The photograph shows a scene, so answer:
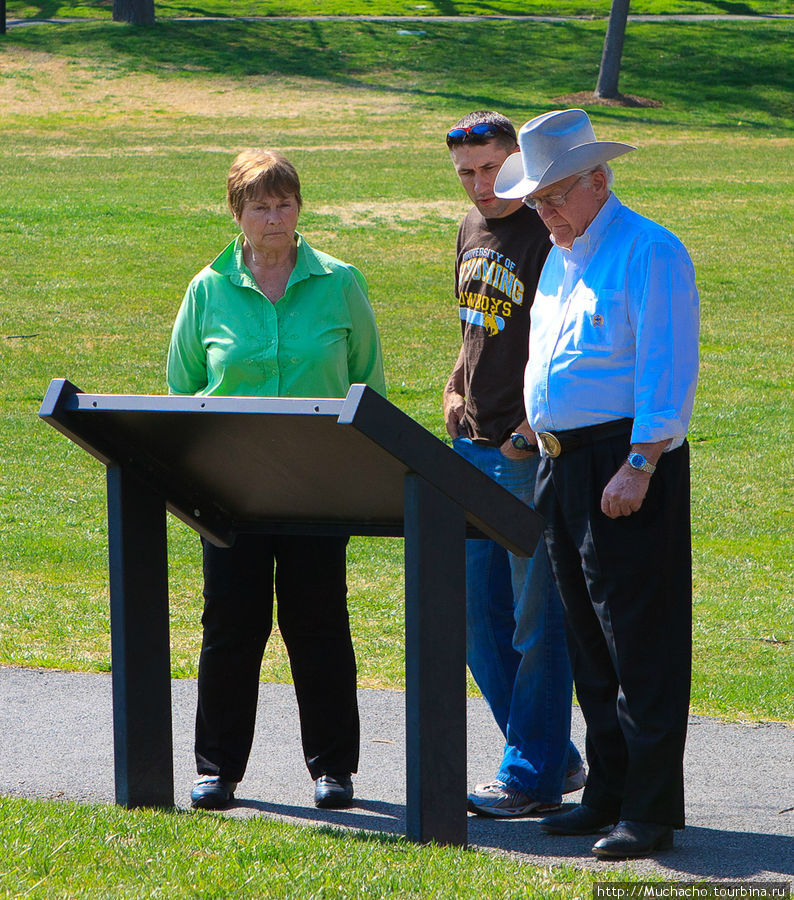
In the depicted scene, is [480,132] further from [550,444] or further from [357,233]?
[357,233]

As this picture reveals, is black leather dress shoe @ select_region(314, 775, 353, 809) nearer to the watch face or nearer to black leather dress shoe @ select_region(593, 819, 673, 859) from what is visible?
black leather dress shoe @ select_region(593, 819, 673, 859)

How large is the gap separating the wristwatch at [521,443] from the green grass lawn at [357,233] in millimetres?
1269

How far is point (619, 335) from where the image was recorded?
342 cm

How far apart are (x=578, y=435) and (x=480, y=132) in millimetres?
1073

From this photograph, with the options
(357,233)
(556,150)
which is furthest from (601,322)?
(357,233)

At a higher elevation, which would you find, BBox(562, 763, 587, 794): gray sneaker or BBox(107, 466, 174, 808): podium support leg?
BBox(107, 466, 174, 808): podium support leg

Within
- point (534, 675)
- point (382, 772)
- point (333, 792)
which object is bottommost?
point (382, 772)

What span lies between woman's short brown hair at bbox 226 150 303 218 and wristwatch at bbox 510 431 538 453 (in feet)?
3.23

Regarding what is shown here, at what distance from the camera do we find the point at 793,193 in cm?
2205

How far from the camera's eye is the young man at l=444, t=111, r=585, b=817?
395cm

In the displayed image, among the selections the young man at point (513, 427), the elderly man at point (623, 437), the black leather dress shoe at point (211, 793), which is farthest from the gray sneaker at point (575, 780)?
the black leather dress shoe at point (211, 793)

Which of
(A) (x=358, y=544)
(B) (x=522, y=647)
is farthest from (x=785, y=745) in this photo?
(A) (x=358, y=544)

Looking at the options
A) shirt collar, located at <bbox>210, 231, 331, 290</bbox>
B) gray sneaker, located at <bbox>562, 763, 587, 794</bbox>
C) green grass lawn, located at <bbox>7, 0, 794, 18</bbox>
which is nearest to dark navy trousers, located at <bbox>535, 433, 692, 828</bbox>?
gray sneaker, located at <bbox>562, 763, 587, 794</bbox>

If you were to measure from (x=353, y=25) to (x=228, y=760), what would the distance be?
44780mm
